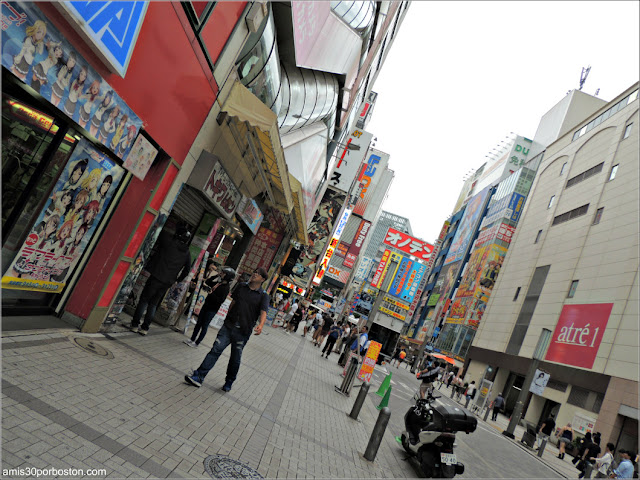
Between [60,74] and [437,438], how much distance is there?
7341mm

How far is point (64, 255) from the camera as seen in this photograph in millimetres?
6996

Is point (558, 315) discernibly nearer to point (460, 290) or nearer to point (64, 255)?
point (460, 290)

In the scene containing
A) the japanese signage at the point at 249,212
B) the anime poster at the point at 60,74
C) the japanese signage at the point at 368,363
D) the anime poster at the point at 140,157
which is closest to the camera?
the anime poster at the point at 60,74

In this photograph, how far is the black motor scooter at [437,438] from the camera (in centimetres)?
744

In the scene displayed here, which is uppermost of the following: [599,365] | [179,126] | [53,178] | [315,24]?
[315,24]

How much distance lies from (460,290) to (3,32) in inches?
2577

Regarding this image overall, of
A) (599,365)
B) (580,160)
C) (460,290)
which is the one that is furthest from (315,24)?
(460,290)

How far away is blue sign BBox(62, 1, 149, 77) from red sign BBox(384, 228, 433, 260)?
5743 cm

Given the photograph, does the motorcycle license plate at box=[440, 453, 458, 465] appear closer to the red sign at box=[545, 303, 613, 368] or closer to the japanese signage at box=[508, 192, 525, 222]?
the red sign at box=[545, 303, 613, 368]

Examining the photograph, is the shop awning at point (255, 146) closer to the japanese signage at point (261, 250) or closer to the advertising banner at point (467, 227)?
the japanese signage at point (261, 250)

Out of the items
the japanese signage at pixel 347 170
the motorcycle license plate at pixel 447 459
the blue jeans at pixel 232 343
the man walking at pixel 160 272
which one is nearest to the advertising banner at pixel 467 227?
the japanese signage at pixel 347 170

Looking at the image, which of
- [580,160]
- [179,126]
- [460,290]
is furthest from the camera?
[460,290]

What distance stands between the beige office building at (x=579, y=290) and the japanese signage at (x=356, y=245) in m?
33.1

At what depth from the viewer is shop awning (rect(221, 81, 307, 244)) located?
8.37 meters
